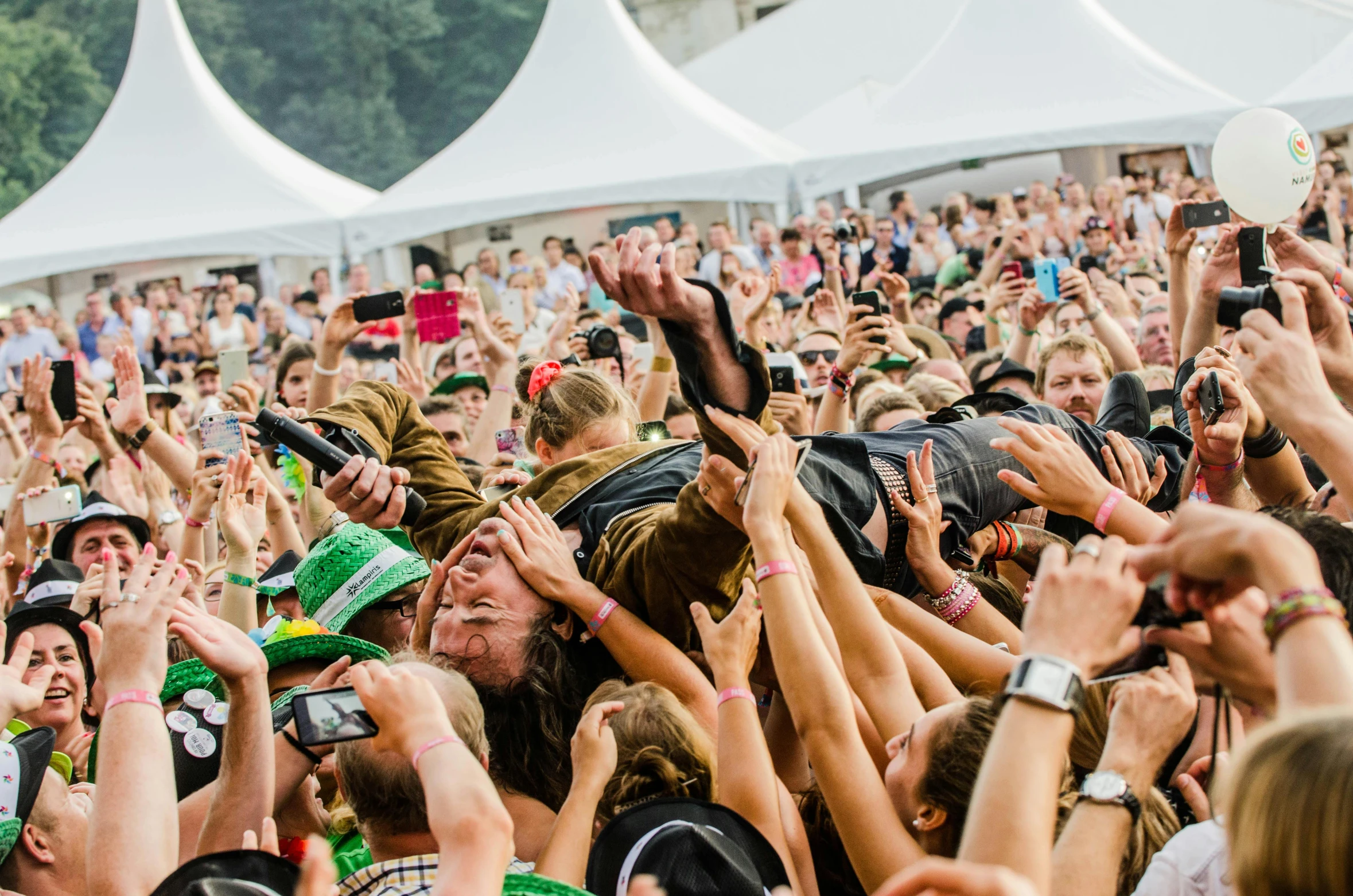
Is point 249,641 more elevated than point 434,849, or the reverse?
point 249,641

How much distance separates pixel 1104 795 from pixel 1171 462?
203 cm

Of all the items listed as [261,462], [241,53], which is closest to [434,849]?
[261,462]

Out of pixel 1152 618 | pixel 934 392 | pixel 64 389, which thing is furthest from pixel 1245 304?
pixel 64 389

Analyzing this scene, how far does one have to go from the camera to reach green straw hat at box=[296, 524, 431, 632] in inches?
133

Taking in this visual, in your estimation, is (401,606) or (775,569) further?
(401,606)

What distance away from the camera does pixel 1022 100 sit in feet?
44.9

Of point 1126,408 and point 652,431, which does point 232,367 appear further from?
point 1126,408

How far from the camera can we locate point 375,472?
321 cm

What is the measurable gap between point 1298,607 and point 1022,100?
1305cm

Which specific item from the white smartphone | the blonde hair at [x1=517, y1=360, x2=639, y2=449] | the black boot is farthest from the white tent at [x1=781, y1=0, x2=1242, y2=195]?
the blonde hair at [x1=517, y1=360, x2=639, y2=449]

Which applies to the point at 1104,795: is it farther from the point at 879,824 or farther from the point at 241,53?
the point at 241,53

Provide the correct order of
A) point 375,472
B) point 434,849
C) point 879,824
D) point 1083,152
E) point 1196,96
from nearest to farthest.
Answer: point 879,824, point 434,849, point 375,472, point 1196,96, point 1083,152

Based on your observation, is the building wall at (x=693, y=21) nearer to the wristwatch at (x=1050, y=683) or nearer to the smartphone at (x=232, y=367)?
the smartphone at (x=232, y=367)

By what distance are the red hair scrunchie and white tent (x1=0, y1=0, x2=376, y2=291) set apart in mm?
11777
